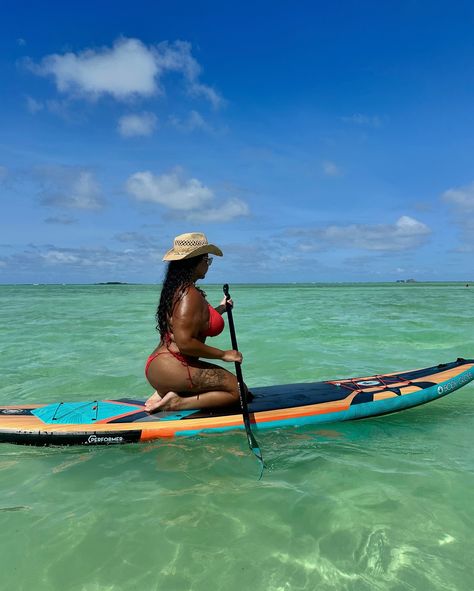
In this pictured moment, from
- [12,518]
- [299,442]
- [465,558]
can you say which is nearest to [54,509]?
[12,518]

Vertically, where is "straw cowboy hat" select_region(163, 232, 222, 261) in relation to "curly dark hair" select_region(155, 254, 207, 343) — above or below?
above

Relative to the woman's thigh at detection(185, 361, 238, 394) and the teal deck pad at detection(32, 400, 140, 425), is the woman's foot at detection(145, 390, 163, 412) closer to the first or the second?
the teal deck pad at detection(32, 400, 140, 425)

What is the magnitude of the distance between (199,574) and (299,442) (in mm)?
2112

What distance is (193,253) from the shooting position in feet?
13.2

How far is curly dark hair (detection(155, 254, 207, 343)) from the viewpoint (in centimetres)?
403

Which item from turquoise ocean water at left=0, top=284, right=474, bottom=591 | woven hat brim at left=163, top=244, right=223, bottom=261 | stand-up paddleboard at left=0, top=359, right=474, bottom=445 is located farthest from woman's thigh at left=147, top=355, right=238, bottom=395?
woven hat brim at left=163, top=244, right=223, bottom=261

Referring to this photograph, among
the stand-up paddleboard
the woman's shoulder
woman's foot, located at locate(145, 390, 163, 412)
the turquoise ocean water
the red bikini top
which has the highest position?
the woman's shoulder

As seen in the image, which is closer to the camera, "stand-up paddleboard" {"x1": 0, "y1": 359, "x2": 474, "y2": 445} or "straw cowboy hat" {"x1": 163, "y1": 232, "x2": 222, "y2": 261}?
"straw cowboy hat" {"x1": 163, "y1": 232, "x2": 222, "y2": 261}

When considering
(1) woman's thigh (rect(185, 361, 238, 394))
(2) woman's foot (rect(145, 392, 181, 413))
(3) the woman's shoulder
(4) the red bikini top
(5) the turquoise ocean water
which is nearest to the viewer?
(5) the turquoise ocean water

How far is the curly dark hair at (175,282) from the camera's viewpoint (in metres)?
4.03

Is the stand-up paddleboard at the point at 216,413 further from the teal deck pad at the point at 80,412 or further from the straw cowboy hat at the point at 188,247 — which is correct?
the straw cowboy hat at the point at 188,247

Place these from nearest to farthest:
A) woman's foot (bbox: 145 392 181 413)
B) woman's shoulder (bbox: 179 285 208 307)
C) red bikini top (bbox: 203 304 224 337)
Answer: woman's shoulder (bbox: 179 285 208 307) → red bikini top (bbox: 203 304 224 337) → woman's foot (bbox: 145 392 181 413)

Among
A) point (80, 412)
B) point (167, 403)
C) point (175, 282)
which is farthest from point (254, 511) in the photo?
point (80, 412)

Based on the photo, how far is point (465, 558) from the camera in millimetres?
2635
